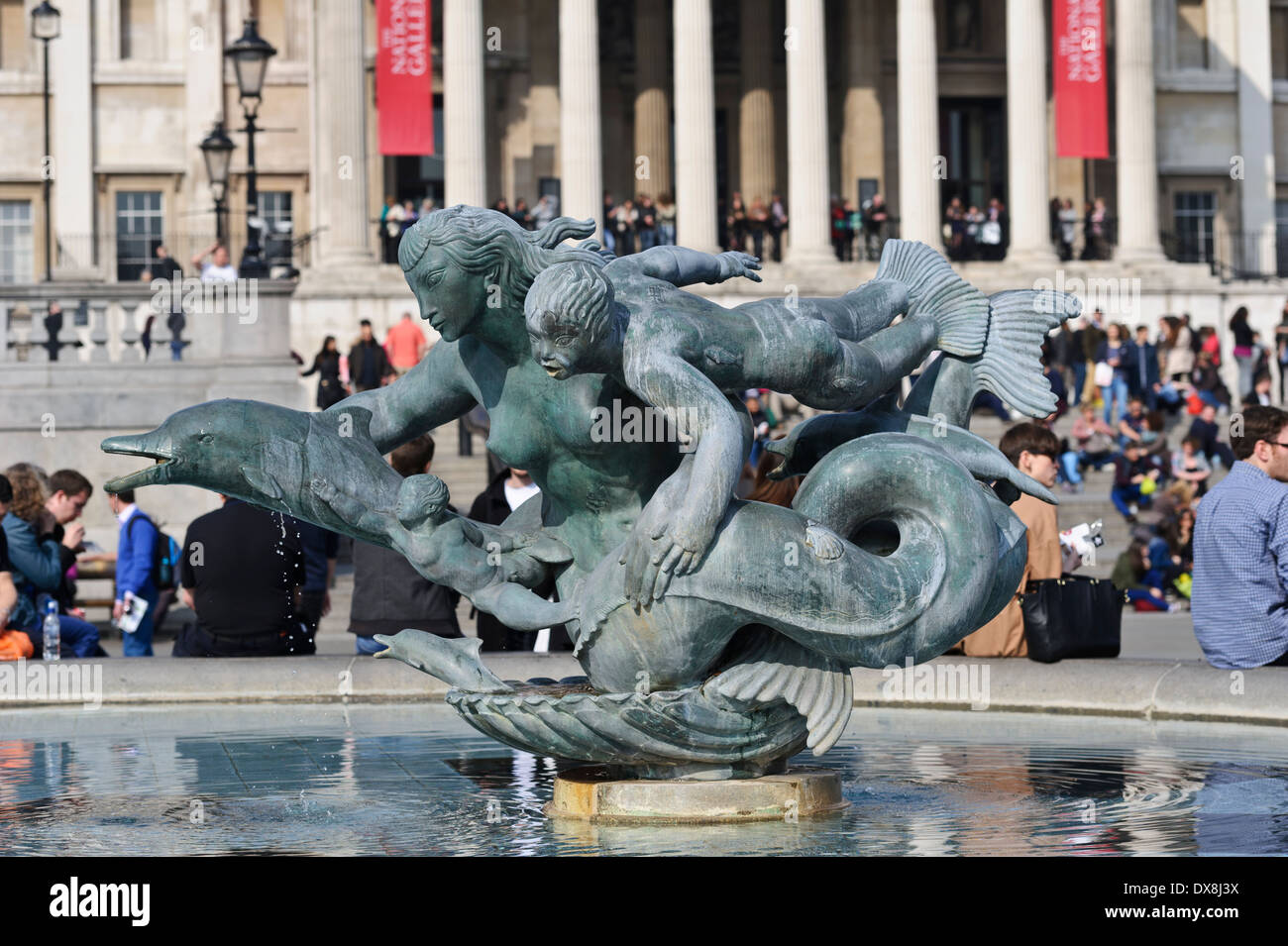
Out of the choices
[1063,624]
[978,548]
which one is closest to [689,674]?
[978,548]

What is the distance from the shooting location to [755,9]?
50969 mm

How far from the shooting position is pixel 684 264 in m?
6.62

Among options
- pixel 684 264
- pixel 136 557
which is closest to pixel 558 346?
pixel 684 264

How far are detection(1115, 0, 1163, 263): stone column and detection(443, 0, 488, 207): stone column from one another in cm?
1364

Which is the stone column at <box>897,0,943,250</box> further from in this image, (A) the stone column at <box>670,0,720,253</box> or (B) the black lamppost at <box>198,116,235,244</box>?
(B) the black lamppost at <box>198,116,235,244</box>

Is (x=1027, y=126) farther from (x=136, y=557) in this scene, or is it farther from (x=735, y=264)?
(x=735, y=264)

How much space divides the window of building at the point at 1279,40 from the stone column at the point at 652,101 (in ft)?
50.3

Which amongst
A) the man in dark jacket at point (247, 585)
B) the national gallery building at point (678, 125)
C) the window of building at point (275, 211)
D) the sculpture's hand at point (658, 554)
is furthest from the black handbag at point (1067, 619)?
the window of building at point (275, 211)

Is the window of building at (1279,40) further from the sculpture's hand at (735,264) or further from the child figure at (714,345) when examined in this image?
the sculpture's hand at (735,264)

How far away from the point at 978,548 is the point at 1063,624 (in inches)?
107

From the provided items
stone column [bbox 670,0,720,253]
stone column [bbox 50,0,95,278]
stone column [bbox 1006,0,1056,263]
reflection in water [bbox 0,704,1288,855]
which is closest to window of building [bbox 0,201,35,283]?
stone column [bbox 50,0,95,278]

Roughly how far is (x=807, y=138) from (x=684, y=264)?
3987 centimetres

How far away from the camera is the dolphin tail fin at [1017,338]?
692 cm
